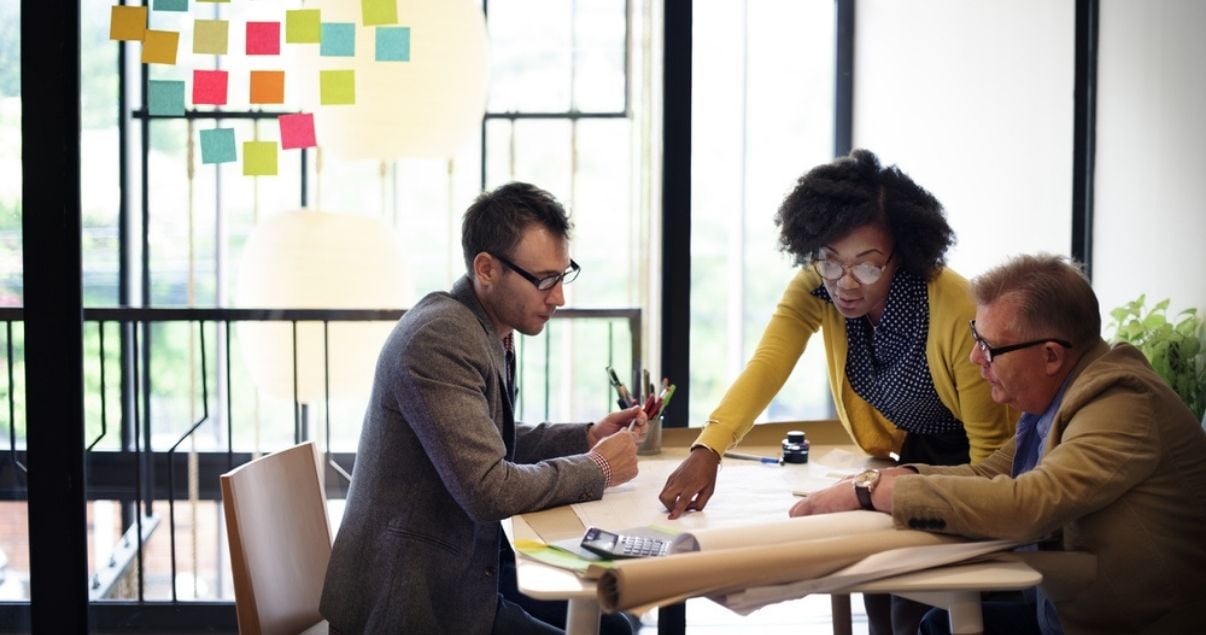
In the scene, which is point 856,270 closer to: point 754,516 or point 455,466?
point 754,516

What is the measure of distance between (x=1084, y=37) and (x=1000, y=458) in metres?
1.61

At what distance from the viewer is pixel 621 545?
169cm

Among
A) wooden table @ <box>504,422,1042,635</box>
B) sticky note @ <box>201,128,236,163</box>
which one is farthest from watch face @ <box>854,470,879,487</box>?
sticky note @ <box>201,128,236,163</box>

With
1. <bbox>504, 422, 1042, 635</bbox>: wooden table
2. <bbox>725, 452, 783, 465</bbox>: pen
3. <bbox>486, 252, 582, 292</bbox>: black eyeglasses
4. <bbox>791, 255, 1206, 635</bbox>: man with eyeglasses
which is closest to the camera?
<bbox>504, 422, 1042, 635</bbox>: wooden table

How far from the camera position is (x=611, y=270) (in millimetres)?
3242

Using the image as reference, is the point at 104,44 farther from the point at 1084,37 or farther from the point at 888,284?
the point at 1084,37

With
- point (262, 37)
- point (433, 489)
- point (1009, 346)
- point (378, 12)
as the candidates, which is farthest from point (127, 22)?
point (1009, 346)

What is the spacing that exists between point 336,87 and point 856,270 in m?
1.40

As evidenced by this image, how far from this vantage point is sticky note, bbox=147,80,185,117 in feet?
9.61

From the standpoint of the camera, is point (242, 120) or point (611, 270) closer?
point (242, 120)

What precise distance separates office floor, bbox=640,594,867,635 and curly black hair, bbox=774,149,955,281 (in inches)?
53.4

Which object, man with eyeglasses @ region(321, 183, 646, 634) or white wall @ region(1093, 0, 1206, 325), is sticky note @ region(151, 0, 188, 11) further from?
white wall @ region(1093, 0, 1206, 325)

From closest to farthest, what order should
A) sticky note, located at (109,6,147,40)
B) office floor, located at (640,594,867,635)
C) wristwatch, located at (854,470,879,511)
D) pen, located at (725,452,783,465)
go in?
wristwatch, located at (854,470,879,511), pen, located at (725,452,783,465), sticky note, located at (109,6,147,40), office floor, located at (640,594,867,635)

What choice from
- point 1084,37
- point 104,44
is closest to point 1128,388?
point 1084,37
